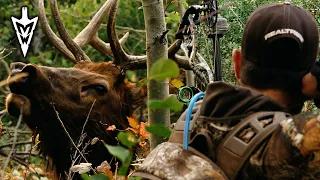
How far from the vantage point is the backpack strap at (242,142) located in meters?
2.62

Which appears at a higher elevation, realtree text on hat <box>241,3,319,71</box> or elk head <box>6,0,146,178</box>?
realtree text on hat <box>241,3,319,71</box>

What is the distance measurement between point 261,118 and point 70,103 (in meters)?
4.14

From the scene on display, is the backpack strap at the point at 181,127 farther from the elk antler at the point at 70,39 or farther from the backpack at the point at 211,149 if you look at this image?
the elk antler at the point at 70,39

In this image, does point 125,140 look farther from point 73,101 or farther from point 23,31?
point 23,31

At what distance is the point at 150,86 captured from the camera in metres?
5.20

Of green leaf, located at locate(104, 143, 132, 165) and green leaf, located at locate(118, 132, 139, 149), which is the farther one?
green leaf, located at locate(118, 132, 139, 149)

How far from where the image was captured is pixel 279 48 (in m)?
2.87

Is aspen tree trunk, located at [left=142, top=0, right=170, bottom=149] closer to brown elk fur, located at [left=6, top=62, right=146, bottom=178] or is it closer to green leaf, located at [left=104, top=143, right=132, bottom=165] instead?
brown elk fur, located at [left=6, top=62, right=146, bottom=178]

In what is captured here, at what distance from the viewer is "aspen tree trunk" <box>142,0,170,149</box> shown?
16.8 feet

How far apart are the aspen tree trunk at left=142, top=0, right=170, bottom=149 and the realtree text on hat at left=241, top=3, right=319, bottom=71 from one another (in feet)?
7.15

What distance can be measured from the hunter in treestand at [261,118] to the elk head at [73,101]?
9.88ft

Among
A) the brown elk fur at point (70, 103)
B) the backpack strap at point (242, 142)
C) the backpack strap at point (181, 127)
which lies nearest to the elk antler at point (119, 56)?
the brown elk fur at point (70, 103)

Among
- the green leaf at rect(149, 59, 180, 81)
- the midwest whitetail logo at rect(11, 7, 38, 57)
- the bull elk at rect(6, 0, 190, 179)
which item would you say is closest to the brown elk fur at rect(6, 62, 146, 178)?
the bull elk at rect(6, 0, 190, 179)

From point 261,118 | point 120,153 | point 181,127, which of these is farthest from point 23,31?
point 120,153
